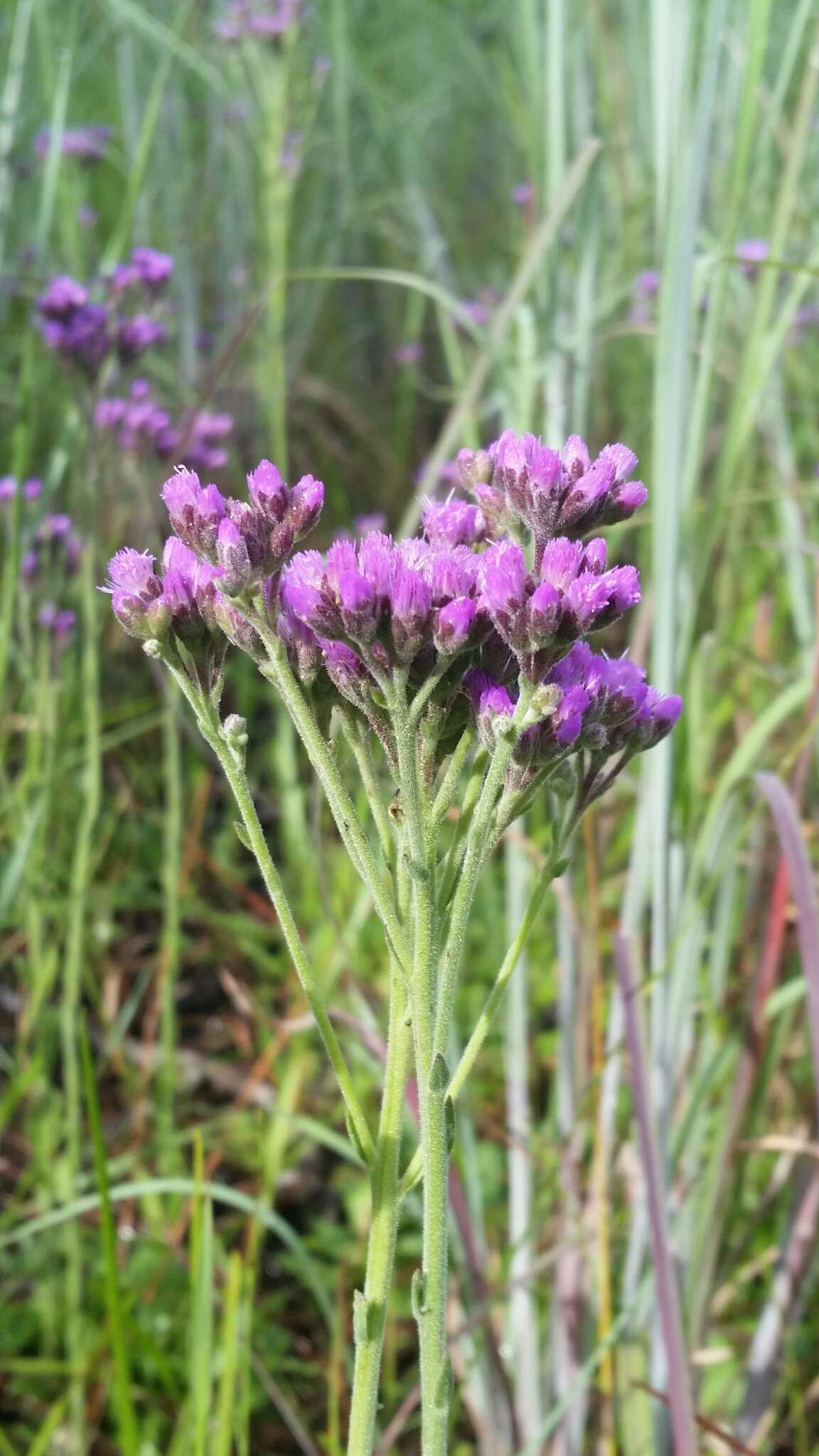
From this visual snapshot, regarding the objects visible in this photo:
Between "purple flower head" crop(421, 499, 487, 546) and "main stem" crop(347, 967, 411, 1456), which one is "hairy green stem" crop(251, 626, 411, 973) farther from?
"purple flower head" crop(421, 499, 487, 546)

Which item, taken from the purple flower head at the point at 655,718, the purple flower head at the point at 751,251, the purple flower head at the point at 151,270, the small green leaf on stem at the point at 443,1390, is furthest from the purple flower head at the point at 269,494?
the purple flower head at the point at 751,251

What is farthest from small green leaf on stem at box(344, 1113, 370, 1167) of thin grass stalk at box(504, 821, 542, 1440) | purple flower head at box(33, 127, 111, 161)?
purple flower head at box(33, 127, 111, 161)

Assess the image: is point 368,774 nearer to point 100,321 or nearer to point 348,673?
point 348,673

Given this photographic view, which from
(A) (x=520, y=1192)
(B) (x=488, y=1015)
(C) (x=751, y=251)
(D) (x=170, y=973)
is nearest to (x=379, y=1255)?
(B) (x=488, y=1015)

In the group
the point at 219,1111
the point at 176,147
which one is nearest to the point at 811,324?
the point at 176,147

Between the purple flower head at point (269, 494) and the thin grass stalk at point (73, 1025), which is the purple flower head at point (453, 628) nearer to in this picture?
the purple flower head at point (269, 494)

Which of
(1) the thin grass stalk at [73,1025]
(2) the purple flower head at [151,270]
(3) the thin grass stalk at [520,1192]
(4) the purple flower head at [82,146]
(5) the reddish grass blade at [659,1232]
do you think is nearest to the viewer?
(5) the reddish grass blade at [659,1232]

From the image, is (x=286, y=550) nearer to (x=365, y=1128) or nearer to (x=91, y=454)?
(x=365, y=1128)
